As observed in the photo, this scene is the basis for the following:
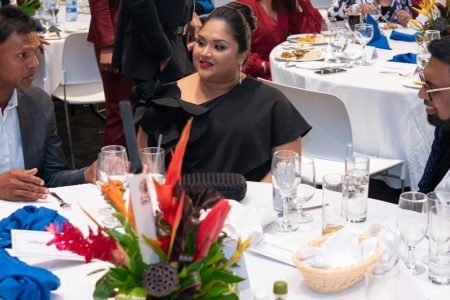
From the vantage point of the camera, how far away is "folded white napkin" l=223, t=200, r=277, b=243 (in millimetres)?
1983

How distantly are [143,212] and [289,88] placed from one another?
7.79 ft

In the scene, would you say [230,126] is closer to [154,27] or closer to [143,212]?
[154,27]

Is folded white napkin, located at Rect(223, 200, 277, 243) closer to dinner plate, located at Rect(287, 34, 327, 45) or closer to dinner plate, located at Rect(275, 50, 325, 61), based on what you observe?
dinner plate, located at Rect(275, 50, 325, 61)

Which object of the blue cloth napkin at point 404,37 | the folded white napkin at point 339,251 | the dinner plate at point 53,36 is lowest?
the dinner plate at point 53,36

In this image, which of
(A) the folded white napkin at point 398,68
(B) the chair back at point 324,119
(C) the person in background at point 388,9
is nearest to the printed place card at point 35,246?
(B) the chair back at point 324,119

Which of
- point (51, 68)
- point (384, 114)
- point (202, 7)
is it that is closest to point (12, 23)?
point (384, 114)

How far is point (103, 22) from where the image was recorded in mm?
4734

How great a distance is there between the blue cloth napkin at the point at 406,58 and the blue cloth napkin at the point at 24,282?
10.2 feet

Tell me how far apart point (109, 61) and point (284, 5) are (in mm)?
1293

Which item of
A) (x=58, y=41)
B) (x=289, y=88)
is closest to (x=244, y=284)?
(x=289, y=88)

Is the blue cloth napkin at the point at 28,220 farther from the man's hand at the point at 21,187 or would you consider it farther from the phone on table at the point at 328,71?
the phone on table at the point at 328,71

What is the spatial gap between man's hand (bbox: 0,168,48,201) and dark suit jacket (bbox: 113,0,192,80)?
1.95 meters

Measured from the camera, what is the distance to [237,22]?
3.17 meters

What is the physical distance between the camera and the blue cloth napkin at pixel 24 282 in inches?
67.2
